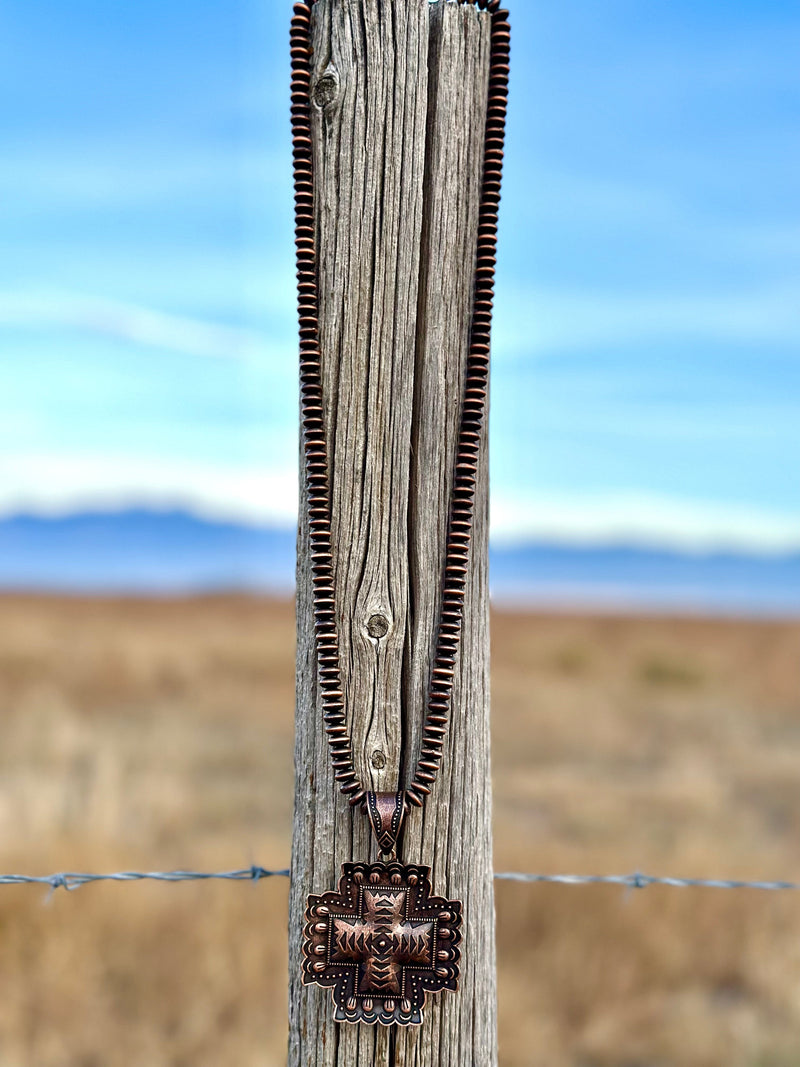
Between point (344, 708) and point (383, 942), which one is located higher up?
point (344, 708)

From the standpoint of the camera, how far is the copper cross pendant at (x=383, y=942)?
5.98ft

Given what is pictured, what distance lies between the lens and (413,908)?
1.84 metres

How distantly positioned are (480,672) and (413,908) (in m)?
0.47

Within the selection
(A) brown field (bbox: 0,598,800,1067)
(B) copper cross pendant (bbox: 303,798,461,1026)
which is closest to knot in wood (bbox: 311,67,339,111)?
(B) copper cross pendant (bbox: 303,798,461,1026)

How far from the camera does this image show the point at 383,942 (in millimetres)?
1818

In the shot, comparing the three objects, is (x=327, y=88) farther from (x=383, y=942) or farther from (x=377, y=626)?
(x=383, y=942)

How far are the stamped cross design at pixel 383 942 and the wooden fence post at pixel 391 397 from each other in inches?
3.9

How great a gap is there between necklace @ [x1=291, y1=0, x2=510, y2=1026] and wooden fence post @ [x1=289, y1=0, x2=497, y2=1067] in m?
0.03

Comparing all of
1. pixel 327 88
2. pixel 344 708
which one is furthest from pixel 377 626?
pixel 327 88

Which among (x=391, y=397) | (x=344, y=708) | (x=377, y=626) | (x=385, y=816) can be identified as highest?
(x=391, y=397)

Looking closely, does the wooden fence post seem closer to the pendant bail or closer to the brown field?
the pendant bail
